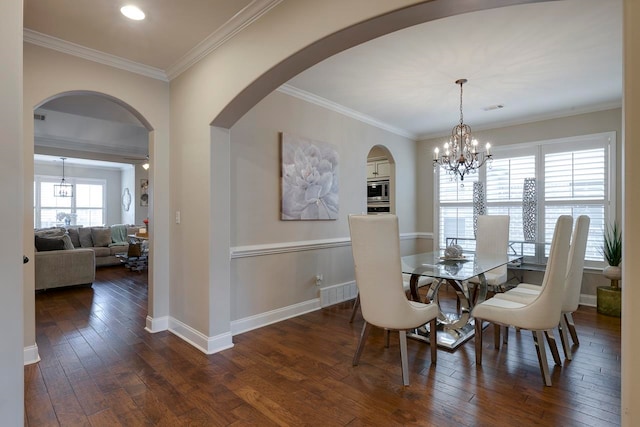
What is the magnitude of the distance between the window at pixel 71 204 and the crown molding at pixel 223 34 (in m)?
8.32

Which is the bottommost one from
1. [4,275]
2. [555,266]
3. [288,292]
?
[288,292]

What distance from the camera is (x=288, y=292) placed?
145 inches

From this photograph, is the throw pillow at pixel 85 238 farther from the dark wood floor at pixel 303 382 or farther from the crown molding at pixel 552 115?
the crown molding at pixel 552 115

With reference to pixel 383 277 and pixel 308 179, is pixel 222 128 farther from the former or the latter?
pixel 383 277

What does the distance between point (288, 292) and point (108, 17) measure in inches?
114

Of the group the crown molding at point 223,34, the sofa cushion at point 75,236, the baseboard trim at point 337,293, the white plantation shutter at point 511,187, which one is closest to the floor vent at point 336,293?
the baseboard trim at point 337,293

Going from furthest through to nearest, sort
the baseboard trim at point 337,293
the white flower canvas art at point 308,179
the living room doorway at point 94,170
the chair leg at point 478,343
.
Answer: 1. the living room doorway at point 94,170
2. the baseboard trim at point 337,293
3. the white flower canvas art at point 308,179
4. the chair leg at point 478,343

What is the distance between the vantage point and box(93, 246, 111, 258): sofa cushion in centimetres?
681

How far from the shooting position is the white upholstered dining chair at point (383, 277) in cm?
224

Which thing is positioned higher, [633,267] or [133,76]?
[133,76]

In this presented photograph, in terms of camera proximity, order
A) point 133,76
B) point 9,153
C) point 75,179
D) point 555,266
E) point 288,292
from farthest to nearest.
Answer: point 75,179 → point 288,292 → point 133,76 → point 555,266 → point 9,153

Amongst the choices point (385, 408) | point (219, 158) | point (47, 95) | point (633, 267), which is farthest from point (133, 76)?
point (633, 267)

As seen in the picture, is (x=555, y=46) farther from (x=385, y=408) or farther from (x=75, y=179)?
(x=75, y=179)

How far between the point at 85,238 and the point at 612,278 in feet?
29.9
